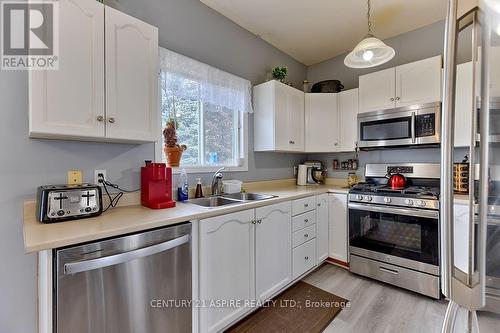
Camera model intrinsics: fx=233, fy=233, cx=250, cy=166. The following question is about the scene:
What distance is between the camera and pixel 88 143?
1.53 meters

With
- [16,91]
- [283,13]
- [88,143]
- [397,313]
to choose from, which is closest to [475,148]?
[397,313]

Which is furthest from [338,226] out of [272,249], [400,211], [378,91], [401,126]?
[378,91]

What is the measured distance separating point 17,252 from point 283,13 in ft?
9.29

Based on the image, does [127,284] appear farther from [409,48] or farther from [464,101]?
[409,48]

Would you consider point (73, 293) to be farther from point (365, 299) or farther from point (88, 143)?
point (365, 299)

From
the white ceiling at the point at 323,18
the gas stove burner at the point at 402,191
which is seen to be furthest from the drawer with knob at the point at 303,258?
the white ceiling at the point at 323,18

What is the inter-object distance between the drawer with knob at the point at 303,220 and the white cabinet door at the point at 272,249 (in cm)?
8

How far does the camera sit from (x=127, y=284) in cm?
116

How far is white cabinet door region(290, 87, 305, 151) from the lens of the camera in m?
2.83

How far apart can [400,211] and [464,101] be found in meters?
1.84

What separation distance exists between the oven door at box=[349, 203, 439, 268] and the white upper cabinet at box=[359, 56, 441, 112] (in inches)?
44.9

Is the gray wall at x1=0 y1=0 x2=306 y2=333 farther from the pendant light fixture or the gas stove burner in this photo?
the gas stove burner

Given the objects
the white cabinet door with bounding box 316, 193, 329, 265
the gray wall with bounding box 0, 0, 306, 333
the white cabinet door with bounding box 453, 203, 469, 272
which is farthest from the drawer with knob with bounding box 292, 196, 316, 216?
the white cabinet door with bounding box 453, 203, 469, 272

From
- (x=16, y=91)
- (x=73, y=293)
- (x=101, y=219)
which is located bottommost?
(x=73, y=293)
